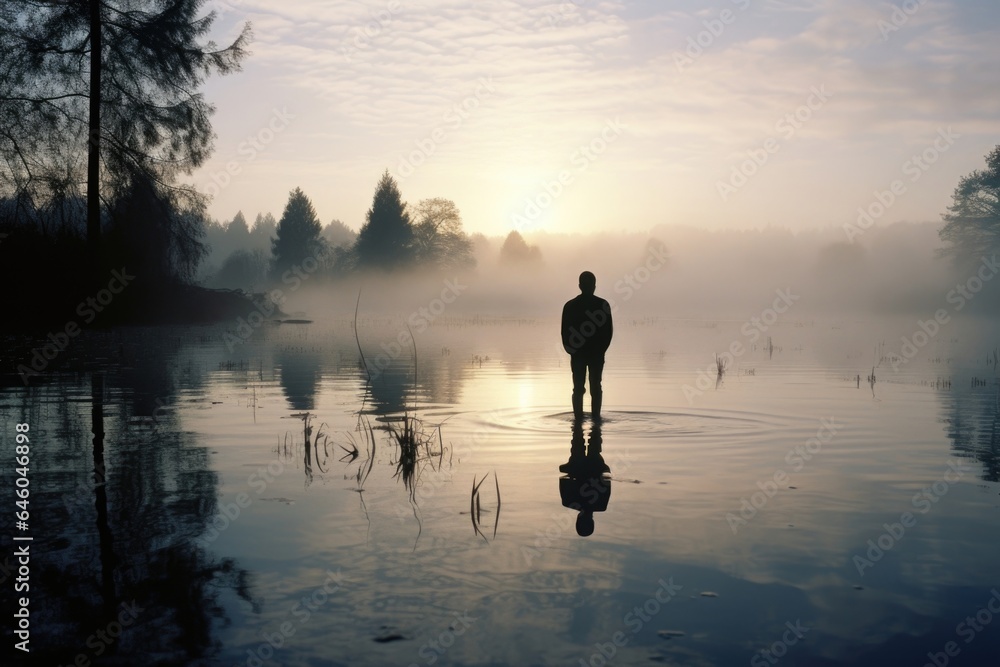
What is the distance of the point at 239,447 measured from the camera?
10906mm

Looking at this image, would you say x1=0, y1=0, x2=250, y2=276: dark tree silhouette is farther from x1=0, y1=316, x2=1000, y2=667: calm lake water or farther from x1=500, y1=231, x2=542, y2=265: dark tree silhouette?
x1=500, y1=231, x2=542, y2=265: dark tree silhouette

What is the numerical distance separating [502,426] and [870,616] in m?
8.56

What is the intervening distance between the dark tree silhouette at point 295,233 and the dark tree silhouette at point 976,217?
58.7 m

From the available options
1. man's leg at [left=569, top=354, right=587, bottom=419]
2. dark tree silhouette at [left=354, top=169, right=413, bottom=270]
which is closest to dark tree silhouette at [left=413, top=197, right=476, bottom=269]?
dark tree silhouette at [left=354, top=169, right=413, bottom=270]

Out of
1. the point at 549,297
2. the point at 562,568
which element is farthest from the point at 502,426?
the point at 549,297

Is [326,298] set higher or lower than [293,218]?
lower

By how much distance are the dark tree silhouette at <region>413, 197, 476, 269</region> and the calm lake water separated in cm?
6886

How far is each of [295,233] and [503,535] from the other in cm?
8719

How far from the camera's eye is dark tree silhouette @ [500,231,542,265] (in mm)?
119562

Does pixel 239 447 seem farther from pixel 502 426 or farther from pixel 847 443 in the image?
pixel 847 443

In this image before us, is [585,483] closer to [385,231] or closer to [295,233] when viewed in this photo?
[385,231]

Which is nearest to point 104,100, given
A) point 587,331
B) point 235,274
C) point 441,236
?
point 587,331

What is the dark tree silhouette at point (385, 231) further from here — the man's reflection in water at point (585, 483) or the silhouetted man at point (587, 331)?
the man's reflection in water at point (585, 483)

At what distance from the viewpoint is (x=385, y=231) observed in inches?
2987
